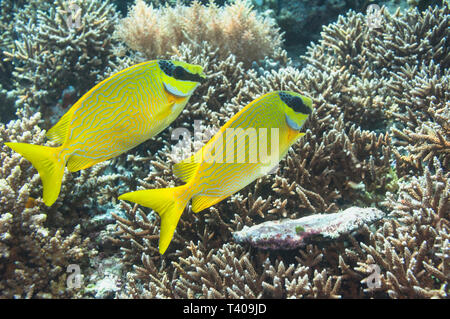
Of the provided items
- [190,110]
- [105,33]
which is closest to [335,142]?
[190,110]

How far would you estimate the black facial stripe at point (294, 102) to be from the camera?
75.7 inches

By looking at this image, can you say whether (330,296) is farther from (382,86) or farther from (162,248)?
(382,86)

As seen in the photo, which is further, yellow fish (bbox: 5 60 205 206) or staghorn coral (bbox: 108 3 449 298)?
staghorn coral (bbox: 108 3 449 298)

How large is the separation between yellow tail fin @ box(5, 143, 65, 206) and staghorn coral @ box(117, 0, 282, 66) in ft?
11.8

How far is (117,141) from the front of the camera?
1.90 meters

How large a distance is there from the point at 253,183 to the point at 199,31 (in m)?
3.22

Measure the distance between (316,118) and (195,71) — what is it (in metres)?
1.98

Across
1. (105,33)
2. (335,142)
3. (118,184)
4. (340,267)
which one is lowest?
(340,267)

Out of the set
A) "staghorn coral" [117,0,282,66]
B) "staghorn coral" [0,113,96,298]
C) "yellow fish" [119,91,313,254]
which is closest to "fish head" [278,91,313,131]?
"yellow fish" [119,91,313,254]

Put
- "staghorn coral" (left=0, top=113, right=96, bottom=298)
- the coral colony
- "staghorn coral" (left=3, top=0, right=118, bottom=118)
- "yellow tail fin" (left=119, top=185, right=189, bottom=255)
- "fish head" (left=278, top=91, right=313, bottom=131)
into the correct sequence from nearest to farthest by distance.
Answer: "yellow tail fin" (left=119, top=185, right=189, bottom=255)
"fish head" (left=278, top=91, right=313, bottom=131)
the coral colony
"staghorn coral" (left=0, top=113, right=96, bottom=298)
"staghorn coral" (left=3, top=0, right=118, bottom=118)

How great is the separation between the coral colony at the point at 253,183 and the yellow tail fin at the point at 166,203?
89cm

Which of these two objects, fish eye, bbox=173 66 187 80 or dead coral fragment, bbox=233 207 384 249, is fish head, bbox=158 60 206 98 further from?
dead coral fragment, bbox=233 207 384 249

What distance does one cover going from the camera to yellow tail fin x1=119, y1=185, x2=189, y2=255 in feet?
5.50

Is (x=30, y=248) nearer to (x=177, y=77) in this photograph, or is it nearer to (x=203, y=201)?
(x=203, y=201)
